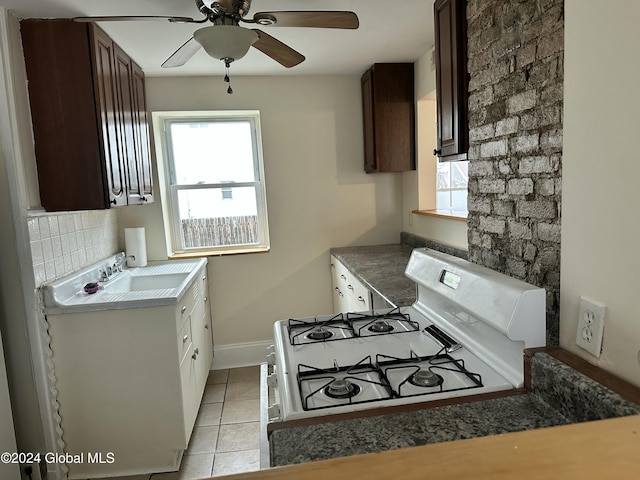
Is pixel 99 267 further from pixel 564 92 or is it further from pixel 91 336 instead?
pixel 564 92

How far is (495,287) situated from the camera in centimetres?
120

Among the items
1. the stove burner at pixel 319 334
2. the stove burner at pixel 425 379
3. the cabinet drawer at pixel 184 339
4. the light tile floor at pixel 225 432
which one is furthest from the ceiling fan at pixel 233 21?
the light tile floor at pixel 225 432

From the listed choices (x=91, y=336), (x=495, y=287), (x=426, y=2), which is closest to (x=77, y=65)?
(x=91, y=336)

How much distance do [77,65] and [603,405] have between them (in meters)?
2.55

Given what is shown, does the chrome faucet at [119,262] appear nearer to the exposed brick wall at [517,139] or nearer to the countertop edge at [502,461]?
the exposed brick wall at [517,139]

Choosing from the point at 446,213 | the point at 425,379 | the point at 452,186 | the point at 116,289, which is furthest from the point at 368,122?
the point at 425,379

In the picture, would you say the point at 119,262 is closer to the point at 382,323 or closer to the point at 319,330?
the point at 319,330

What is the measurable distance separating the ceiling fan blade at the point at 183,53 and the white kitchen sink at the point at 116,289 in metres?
1.21

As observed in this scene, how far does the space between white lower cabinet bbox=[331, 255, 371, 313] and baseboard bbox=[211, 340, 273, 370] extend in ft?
2.49

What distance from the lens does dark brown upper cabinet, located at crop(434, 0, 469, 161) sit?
1716mm

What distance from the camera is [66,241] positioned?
95.3 inches

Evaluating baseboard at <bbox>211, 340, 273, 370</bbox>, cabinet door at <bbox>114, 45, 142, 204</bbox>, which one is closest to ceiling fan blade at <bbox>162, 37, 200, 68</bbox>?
cabinet door at <bbox>114, 45, 142, 204</bbox>

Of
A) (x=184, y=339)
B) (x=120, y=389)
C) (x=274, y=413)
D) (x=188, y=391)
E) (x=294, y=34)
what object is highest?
(x=294, y=34)

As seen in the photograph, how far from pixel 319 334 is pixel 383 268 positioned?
127cm
